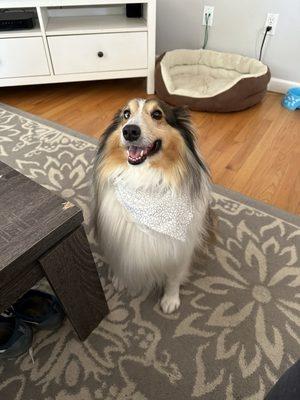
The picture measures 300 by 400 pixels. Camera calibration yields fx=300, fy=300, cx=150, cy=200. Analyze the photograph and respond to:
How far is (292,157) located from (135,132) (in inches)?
56.2

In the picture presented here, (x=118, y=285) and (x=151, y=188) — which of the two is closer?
(x=151, y=188)

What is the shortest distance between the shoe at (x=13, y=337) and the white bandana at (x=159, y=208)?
0.56m

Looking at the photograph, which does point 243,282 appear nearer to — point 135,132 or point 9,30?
point 135,132

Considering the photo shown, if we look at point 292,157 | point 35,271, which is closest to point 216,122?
point 292,157

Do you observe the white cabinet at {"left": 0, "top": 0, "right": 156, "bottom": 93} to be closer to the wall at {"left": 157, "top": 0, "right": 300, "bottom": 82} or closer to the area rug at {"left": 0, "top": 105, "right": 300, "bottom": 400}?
the wall at {"left": 157, "top": 0, "right": 300, "bottom": 82}

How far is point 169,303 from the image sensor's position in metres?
1.18

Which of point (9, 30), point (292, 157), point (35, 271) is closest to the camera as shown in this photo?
point (35, 271)

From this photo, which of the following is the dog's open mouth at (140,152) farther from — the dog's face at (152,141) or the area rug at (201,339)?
the area rug at (201,339)

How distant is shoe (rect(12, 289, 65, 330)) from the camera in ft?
3.57

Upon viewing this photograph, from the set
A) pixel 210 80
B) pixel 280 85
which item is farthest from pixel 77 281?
pixel 280 85

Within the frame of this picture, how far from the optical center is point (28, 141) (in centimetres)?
210

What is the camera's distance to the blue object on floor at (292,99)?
2422 mm

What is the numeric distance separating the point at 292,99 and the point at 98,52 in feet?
5.29

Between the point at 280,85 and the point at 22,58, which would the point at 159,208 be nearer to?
the point at 22,58
